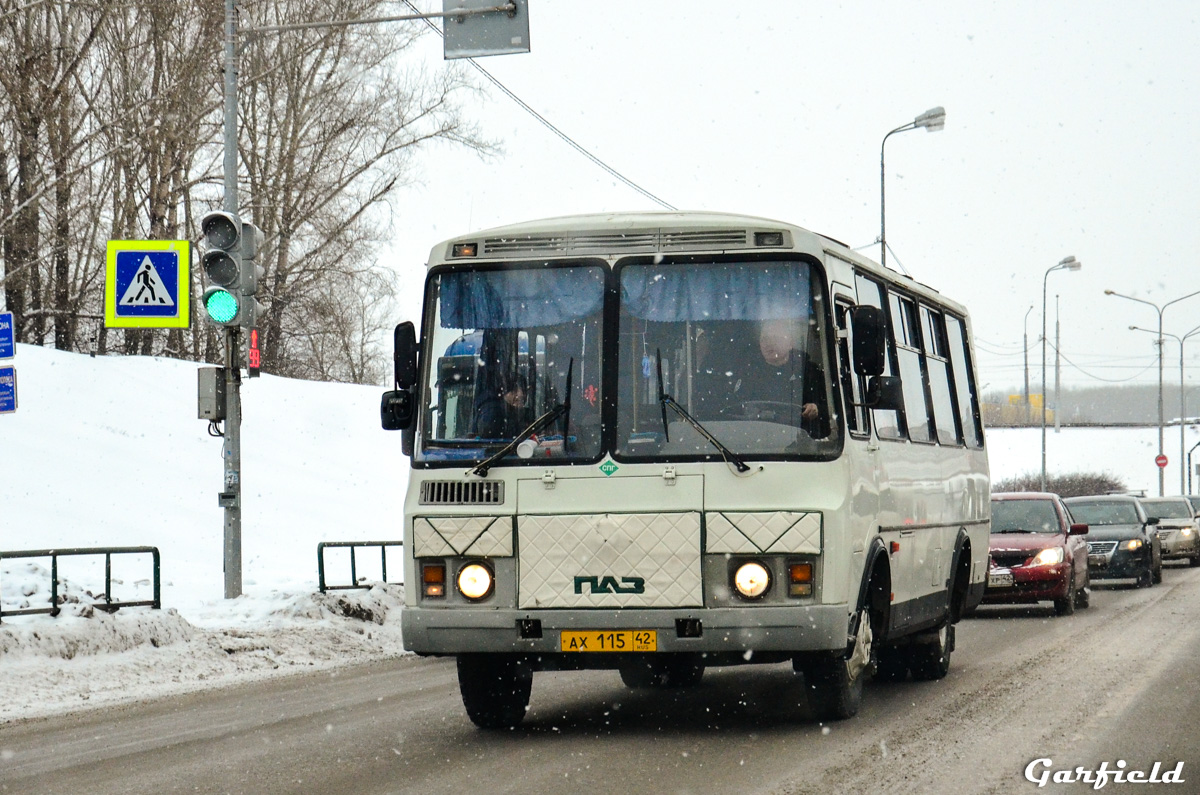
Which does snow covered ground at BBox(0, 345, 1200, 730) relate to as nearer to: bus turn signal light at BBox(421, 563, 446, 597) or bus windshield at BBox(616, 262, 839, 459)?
bus turn signal light at BBox(421, 563, 446, 597)

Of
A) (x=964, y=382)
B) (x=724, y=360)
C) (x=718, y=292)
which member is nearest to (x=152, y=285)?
(x=964, y=382)

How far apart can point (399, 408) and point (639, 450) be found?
4.80 ft

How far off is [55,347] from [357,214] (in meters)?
9.41

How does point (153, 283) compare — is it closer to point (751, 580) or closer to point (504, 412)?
point (504, 412)

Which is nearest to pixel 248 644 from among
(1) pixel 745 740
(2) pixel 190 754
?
(2) pixel 190 754

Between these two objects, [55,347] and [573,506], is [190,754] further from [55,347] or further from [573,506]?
[55,347]

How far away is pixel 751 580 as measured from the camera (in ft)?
28.4

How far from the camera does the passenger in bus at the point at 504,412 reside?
9023 millimetres

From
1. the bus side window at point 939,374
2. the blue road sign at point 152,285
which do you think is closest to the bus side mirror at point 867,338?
the bus side window at point 939,374

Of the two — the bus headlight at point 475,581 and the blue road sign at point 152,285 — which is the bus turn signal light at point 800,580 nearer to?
the bus headlight at point 475,581

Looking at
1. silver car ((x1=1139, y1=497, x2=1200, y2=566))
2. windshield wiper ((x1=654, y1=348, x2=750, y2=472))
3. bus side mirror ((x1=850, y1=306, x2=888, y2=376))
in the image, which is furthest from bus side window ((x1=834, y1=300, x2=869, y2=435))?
silver car ((x1=1139, y1=497, x2=1200, y2=566))

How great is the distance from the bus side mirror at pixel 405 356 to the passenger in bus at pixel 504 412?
510mm

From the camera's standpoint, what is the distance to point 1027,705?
1032 cm

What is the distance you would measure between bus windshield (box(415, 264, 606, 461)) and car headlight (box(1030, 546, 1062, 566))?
1198 cm
